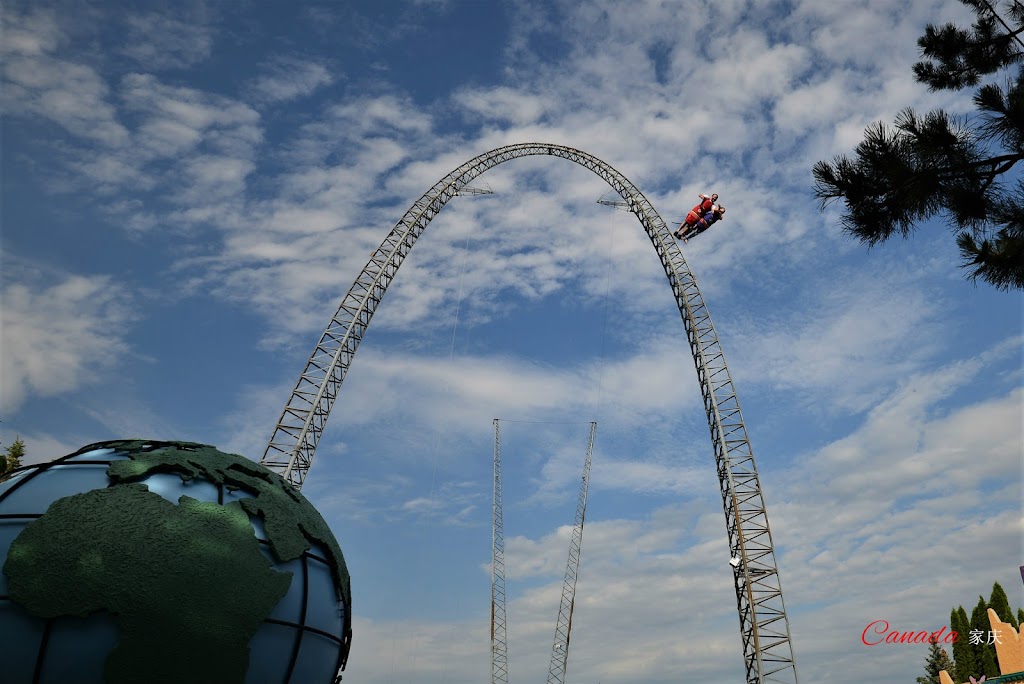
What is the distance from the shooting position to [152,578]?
855 cm

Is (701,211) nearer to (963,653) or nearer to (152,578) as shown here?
(963,653)

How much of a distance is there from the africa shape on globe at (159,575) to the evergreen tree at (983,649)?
3606cm

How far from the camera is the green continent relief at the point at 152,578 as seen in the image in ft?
27.5

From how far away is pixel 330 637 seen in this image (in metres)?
10.0

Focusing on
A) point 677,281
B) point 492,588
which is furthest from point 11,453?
point 492,588

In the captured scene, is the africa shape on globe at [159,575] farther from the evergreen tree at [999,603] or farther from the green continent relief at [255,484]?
the evergreen tree at [999,603]

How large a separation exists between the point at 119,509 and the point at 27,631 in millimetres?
1396

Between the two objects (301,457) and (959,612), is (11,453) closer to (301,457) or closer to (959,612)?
(301,457)

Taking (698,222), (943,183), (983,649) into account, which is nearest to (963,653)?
(983,649)

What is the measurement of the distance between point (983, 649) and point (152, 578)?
4079cm

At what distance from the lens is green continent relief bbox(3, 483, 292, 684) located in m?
8.37

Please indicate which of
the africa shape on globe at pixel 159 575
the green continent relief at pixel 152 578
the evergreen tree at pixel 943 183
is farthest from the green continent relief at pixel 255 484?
the evergreen tree at pixel 943 183

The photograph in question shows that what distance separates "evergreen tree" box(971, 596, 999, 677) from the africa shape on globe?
3606 cm

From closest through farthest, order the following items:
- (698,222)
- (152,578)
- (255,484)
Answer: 1. (152,578)
2. (255,484)
3. (698,222)
